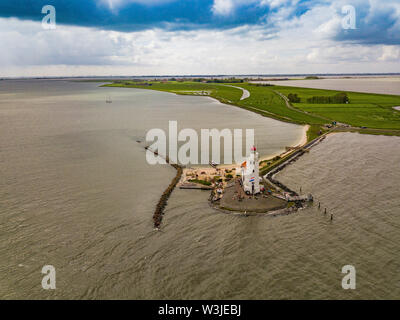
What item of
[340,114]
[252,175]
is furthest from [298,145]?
[340,114]

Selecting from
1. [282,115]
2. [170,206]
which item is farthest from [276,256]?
[282,115]

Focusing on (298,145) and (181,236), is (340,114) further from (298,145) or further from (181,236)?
(181,236)

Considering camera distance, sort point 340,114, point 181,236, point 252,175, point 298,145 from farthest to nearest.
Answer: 1. point 340,114
2. point 298,145
3. point 252,175
4. point 181,236

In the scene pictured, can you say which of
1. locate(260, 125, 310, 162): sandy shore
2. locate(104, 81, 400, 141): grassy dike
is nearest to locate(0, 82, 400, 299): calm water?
locate(260, 125, 310, 162): sandy shore

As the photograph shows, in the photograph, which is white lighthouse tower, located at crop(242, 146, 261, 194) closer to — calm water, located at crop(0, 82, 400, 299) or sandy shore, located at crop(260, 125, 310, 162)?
calm water, located at crop(0, 82, 400, 299)

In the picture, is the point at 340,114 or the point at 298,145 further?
the point at 340,114
